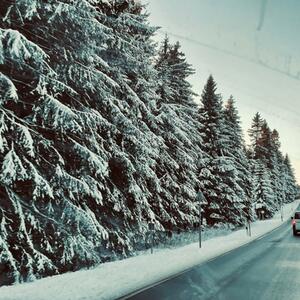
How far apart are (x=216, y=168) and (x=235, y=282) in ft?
77.6

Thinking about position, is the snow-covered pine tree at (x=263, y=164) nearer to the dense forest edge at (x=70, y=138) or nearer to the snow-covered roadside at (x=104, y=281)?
the dense forest edge at (x=70, y=138)

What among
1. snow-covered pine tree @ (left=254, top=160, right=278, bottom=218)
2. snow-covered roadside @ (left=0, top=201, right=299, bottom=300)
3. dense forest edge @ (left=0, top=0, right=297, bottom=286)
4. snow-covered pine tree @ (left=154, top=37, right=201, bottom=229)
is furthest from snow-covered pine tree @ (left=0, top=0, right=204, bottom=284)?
snow-covered pine tree @ (left=254, top=160, right=278, bottom=218)

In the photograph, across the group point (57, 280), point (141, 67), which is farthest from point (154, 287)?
point (141, 67)

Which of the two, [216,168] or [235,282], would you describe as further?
[216,168]

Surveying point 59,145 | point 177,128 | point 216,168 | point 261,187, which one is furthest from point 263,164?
point 59,145

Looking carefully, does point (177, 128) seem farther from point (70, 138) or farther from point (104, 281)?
point (104, 281)

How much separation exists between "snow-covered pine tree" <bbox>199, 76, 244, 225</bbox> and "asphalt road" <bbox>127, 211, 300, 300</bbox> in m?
18.0

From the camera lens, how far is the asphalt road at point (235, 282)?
27.6 ft

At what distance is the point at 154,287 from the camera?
956cm

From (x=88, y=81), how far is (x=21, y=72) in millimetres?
2382

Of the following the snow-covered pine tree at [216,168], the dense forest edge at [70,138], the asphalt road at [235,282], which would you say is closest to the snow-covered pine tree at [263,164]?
the snow-covered pine tree at [216,168]

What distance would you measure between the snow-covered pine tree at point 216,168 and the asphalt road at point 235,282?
58.9ft

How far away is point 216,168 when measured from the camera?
3334 cm

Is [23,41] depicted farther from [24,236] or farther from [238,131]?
[238,131]
